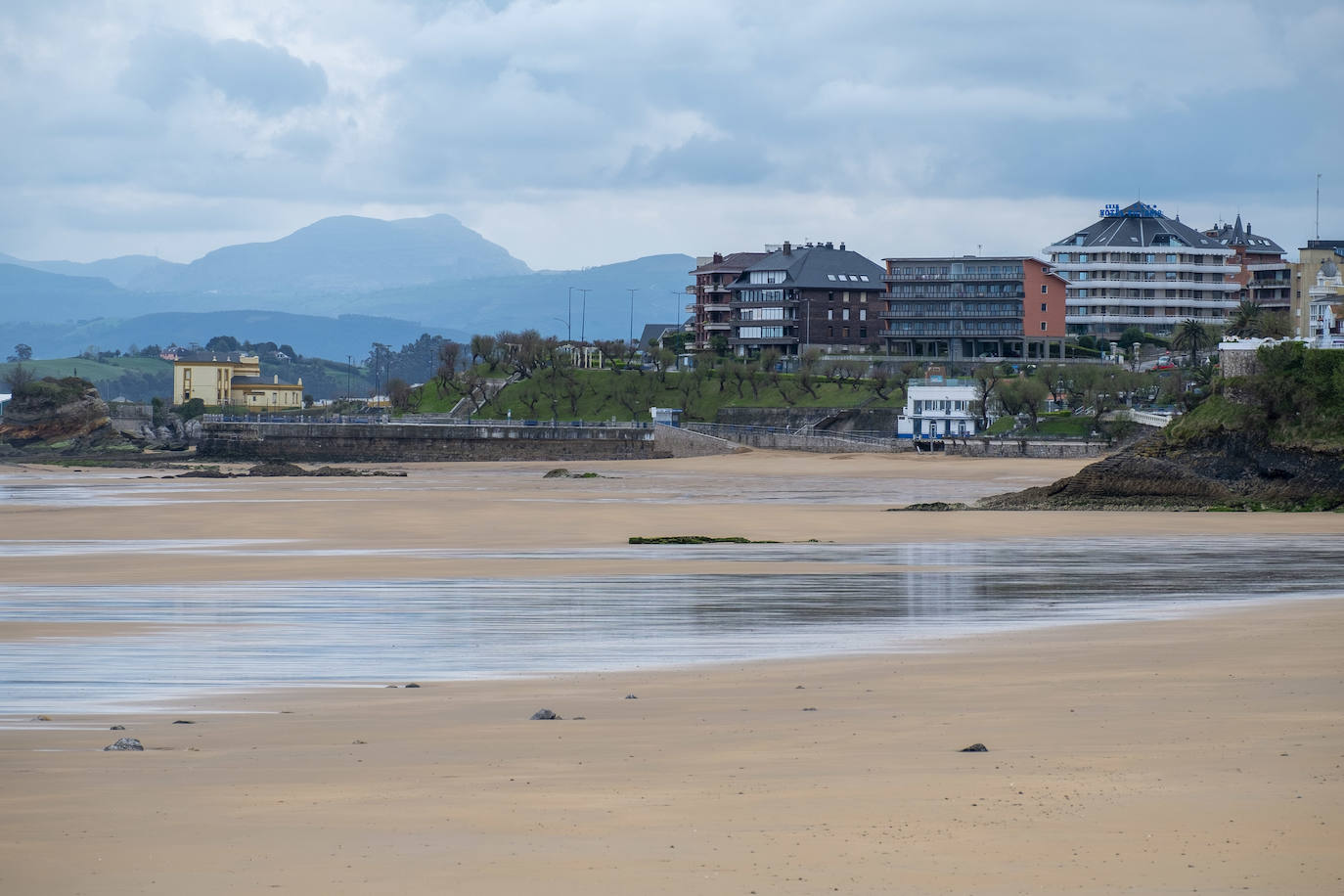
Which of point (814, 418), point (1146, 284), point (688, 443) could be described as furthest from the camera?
point (1146, 284)

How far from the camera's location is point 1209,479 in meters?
42.9

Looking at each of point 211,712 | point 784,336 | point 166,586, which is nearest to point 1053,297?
point 784,336

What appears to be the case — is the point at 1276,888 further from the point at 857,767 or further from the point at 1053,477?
the point at 1053,477

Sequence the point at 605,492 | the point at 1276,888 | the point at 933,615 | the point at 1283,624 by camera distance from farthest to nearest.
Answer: the point at 605,492 → the point at 933,615 → the point at 1283,624 → the point at 1276,888

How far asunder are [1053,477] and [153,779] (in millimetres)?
58209

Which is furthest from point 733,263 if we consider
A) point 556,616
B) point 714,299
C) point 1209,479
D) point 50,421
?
point 556,616

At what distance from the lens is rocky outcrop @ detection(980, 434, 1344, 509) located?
1650 inches

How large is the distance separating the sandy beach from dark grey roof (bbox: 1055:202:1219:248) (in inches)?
5175

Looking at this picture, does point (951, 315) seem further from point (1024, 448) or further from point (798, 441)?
point (1024, 448)

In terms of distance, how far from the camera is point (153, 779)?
886cm

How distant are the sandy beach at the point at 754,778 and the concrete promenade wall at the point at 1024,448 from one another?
63.1m

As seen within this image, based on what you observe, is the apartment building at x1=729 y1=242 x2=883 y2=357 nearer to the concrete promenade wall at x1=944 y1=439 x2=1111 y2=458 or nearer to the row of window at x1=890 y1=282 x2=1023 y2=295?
the row of window at x1=890 y1=282 x2=1023 y2=295

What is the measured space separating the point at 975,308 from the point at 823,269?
16.3 m

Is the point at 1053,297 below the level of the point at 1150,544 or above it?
above
